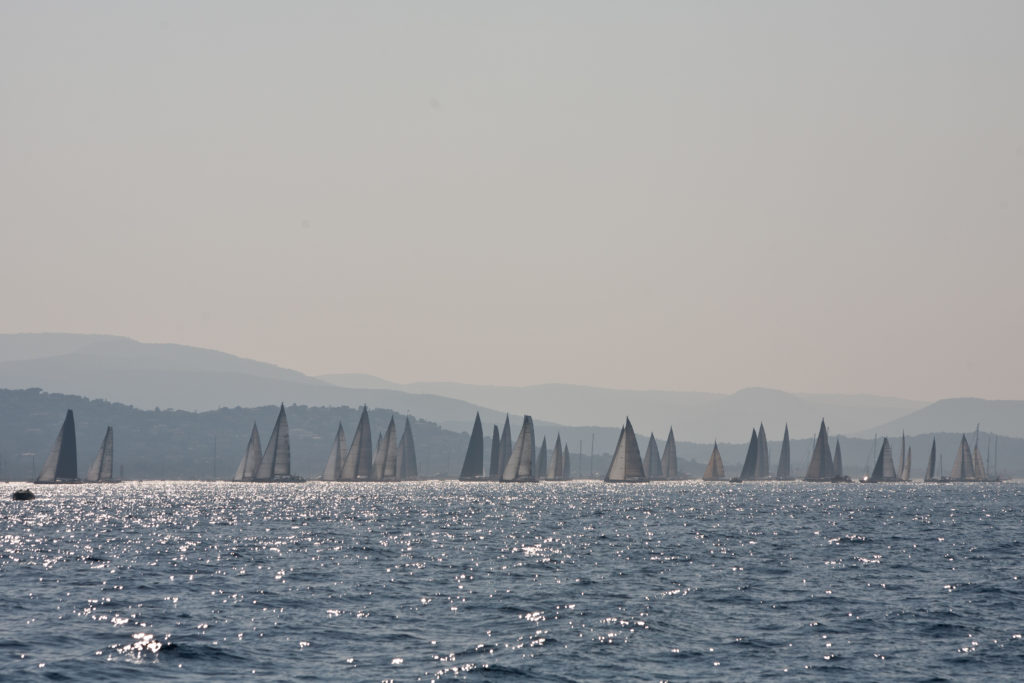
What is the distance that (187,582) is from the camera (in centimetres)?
5788

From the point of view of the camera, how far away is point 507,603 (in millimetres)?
51781

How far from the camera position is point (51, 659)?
36.6m

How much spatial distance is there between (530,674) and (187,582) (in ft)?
88.6

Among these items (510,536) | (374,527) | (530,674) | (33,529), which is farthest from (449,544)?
(530,674)

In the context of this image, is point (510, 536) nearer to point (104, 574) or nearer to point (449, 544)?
point (449, 544)

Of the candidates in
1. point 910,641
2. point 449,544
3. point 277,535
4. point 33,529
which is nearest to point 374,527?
point 277,535

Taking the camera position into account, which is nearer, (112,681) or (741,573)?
(112,681)

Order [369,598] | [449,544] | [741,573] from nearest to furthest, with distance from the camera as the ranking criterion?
1. [369,598]
2. [741,573]
3. [449,544]

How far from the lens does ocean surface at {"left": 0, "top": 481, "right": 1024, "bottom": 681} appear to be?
3778 cm

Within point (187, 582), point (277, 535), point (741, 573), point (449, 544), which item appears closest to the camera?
point (187, 582)

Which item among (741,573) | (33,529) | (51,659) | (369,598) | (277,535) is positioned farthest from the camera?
(33,529)

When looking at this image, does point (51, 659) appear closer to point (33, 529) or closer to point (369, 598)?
point (369, 598)

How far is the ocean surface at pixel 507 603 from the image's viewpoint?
37.8 meters

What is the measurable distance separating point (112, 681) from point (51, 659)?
354 cm
